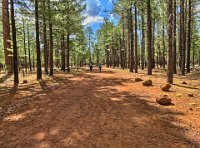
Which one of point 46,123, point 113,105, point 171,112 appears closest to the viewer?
point 46,123

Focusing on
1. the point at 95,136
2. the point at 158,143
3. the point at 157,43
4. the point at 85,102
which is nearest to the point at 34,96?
the point at 85,102

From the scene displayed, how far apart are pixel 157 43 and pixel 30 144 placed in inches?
2103

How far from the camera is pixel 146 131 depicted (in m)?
7.72

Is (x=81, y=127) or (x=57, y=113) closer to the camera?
(x=81, y=127)

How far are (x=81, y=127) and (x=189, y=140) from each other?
3.39 metres

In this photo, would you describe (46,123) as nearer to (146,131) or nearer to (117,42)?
(146,131)

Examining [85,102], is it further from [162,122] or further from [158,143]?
[158,143]

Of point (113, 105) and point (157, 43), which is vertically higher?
point (157, 43)

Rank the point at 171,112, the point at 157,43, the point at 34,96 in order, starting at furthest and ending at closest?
the point at 157,43 → the point at 34,96 → the point at 171,112

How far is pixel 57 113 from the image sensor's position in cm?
1008

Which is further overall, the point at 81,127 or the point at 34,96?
the point at 34,96

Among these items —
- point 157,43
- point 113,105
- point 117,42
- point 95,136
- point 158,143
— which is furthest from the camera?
point 117,42

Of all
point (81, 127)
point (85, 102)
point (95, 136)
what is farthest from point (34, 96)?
point (95, 136)

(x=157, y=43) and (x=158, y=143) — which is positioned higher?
(x=157, y=43)
